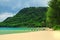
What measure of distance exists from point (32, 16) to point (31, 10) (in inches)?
644

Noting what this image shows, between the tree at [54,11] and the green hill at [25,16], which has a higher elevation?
the tree at [54,11]

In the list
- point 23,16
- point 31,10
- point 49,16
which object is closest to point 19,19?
point 23,16

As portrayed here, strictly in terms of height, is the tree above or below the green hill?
above

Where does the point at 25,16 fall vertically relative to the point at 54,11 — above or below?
below

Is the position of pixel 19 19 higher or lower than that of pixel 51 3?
lower

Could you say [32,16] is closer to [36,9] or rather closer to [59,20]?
[36,9]

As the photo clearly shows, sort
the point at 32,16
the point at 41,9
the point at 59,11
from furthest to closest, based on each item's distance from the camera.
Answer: the point at 41,9 < the point at 32,16 < the point at 59,11

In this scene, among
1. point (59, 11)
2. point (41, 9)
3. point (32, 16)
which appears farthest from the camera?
point (41, 9)

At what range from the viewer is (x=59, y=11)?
160 feet

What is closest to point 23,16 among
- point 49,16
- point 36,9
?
point 36,9

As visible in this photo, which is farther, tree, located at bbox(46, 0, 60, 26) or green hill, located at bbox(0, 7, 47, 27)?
green hill, located at bbox(0, 7, 47, 27)

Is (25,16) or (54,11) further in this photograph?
(25,16)

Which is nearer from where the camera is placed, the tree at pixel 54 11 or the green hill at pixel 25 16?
the tree at pixel 54 11

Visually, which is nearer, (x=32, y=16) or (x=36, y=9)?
(x=32, y=16)
